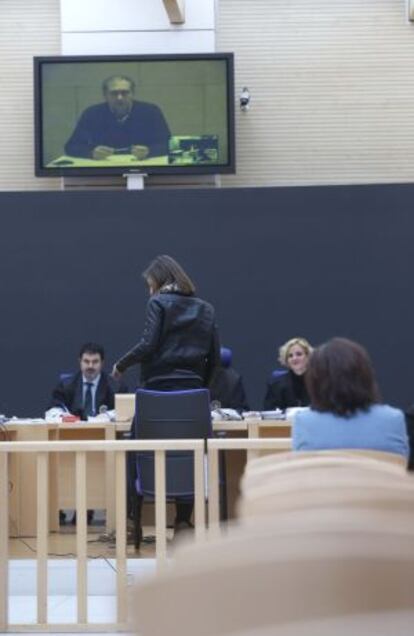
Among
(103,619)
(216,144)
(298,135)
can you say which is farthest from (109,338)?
(103,619)

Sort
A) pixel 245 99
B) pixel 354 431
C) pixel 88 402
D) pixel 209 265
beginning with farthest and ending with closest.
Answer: pixel 245 99, pixel 209 265, pixel 88 402, pixel 354 431

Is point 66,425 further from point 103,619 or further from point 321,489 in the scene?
point 321,489

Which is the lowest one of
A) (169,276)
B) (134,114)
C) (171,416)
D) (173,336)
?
(171,416)

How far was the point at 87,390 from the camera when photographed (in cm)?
981

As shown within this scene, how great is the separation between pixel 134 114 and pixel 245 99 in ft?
5.30

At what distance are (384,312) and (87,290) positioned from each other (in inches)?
124

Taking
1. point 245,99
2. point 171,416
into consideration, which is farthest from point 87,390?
point 245,99

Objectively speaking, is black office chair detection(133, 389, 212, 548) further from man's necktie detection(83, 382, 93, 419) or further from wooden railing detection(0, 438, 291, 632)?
man's necktie detection(83, 382, 93, 419)

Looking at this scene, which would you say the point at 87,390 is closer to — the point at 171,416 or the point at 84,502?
the point at 171,416

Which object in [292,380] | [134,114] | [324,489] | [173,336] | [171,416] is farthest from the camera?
[134,114]

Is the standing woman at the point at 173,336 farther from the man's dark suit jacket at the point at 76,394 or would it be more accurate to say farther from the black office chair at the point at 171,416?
the man's dark suit jacket at the point at 76,394

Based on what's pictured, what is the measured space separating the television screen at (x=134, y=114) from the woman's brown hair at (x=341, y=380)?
951 cm

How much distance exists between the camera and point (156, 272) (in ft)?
25.1

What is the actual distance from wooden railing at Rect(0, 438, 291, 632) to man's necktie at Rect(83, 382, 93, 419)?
405 centimetres
